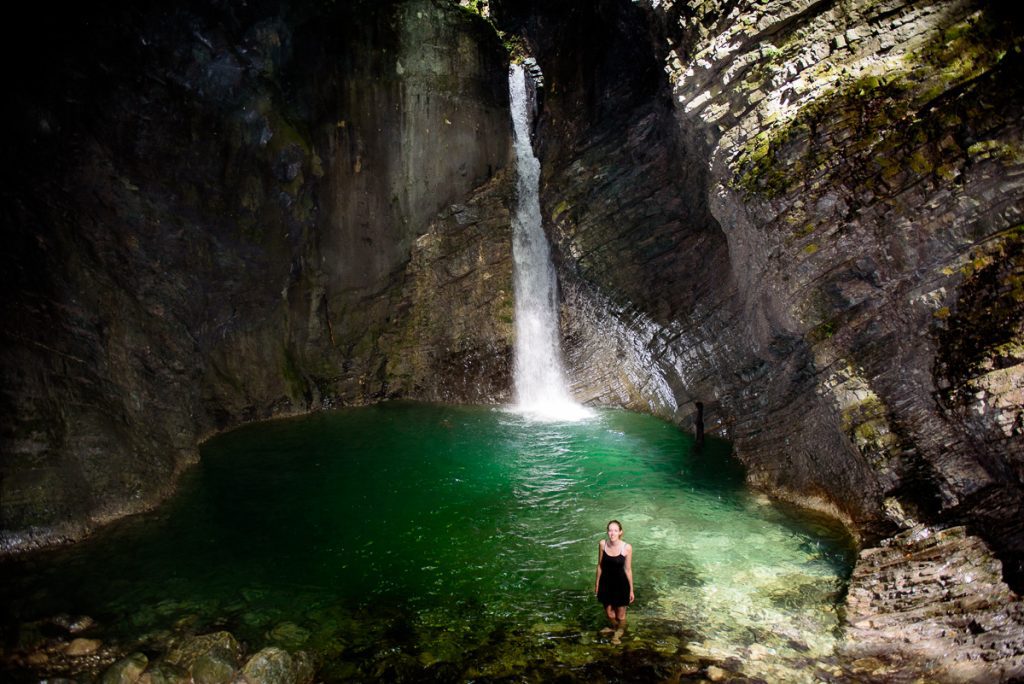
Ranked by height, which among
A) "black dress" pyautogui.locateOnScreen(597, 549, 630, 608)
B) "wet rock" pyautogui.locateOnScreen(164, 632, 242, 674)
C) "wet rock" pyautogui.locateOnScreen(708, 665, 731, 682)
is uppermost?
"black dress" pyautogui.locateOnScreen(597, 549, 630, 608)

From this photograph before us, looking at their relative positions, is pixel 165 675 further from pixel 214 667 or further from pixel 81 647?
pixel 81 647

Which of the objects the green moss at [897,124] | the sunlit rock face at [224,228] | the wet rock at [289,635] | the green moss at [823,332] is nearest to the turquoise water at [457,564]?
the wet rock at [289,635]

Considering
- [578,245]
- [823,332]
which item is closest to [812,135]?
[823,332]

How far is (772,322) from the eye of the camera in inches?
408

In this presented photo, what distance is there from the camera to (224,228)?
1673 cm

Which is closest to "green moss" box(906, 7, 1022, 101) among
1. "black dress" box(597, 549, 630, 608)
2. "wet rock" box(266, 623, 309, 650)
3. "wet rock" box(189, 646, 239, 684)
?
"black dress" box(597, 549, 630, 608)

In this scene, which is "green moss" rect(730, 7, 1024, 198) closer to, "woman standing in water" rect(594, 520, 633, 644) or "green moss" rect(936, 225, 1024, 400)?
"green moss" rect(936, 225, 1024, 400)

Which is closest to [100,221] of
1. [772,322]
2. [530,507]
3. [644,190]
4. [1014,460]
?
[530,507]

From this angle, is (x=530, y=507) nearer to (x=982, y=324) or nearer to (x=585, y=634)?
(x=585, y=634)

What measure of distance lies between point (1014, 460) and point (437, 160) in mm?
16513

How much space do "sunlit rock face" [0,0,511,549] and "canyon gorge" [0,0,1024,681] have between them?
76mm

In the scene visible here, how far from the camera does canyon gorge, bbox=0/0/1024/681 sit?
7.34 m

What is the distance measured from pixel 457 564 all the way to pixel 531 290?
38.5ft

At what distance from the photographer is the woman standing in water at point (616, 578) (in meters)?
7.16
